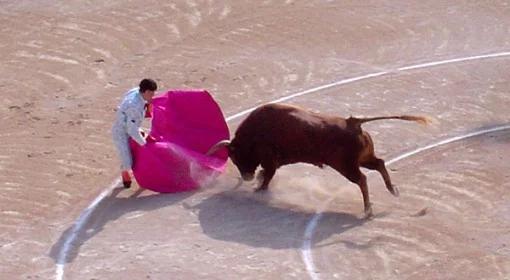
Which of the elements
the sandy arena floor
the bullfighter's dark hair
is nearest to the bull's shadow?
the sandy arena floor

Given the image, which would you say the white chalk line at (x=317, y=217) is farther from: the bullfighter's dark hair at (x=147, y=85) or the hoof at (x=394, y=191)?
the bullfighter's dark hair at (x=147, y=85)

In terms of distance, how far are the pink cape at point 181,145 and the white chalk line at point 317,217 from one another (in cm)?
130

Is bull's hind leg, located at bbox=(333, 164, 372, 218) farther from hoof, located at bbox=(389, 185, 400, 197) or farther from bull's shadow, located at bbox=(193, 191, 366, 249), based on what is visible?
hoof, located at bbox=(389, 185, 400, 197)

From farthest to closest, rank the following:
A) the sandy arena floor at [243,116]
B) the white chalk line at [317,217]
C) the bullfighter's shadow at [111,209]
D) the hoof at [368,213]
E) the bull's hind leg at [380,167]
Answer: the bull's hind leg at [380,167] < the hoof at [368,213] < the bullfighter's shadow at [111,209] < the sandy arena floor at [243,116] < the white chalk line at [317,217]

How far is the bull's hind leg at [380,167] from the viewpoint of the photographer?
12023 millimetres

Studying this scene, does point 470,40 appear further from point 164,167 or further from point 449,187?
point 164,167

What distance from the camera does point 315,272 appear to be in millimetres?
10672

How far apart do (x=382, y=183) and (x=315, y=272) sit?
7.75 feet

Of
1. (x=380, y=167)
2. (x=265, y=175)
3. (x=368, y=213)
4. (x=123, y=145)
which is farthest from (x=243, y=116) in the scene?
(x=368, y=213)

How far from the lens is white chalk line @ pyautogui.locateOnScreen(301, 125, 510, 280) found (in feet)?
35.3

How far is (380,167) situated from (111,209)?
252cm

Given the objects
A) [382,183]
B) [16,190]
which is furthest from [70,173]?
[382,183]

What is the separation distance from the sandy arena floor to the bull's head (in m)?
0.16

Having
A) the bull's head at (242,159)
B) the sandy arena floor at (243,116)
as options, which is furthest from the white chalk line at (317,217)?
the bull's head at (242,159)
